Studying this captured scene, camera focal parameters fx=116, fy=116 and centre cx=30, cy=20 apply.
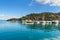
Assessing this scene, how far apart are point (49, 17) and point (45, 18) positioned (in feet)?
13.1

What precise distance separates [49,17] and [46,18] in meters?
3.16

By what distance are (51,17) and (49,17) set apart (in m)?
1.96

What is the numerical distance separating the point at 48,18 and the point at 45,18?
9.16 feet

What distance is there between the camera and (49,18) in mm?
108125

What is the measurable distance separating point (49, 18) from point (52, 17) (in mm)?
2984

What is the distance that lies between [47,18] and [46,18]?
1.01 meters

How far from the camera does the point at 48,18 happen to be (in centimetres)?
10912

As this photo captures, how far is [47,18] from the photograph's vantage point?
110 m

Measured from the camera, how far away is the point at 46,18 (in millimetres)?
109250

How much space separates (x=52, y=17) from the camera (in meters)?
108

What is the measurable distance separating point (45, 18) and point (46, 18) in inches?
37.0

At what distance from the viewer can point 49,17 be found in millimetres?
109938

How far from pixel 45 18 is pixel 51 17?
A: 5662 millimetres
